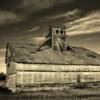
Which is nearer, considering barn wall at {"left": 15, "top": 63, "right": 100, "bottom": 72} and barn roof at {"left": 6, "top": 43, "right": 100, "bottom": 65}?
barn wall at {"left": 15, "top": 63, "right": 100, "bottom": 72}

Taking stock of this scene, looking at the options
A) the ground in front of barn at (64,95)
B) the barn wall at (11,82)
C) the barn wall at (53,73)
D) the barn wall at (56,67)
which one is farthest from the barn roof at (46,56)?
the ground in front of barn at (64,95)

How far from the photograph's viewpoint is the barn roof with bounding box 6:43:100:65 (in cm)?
4495

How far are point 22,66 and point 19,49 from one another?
176 inches

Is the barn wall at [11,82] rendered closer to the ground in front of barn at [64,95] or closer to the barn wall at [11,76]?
the barn wall at [11,76]

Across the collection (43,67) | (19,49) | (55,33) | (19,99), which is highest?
(55,33)

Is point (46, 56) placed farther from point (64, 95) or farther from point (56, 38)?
point (64, 95)

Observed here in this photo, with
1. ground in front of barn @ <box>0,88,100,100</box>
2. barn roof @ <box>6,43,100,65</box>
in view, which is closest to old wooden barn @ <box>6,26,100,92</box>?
barn roof @ <box>6,43,100,65</box>

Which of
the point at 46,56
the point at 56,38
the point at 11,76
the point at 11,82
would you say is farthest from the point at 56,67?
the point at 56,38

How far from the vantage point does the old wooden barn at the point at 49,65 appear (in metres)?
44.0

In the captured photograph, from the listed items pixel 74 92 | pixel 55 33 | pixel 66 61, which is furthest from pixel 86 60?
pixel 74 92

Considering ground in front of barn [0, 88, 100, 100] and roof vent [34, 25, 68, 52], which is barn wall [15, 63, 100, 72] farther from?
roof vent [34, 25, 68, 52]

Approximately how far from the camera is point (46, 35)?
5447 cm

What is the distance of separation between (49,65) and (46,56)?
2.38m

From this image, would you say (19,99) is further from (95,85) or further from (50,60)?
(95,85)
